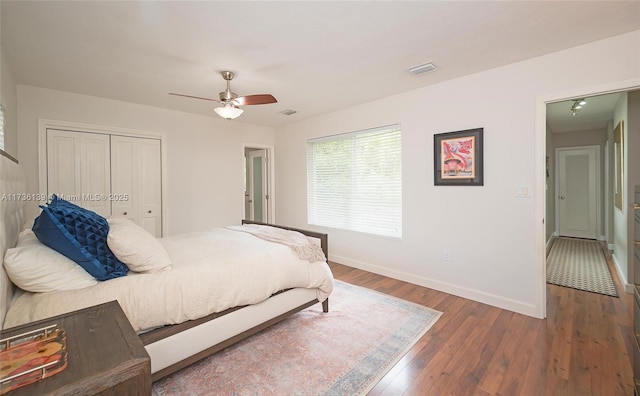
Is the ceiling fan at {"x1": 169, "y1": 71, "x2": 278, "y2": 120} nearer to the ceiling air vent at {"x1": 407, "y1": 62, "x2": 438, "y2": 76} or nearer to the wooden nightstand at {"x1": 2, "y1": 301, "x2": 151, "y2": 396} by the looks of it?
the ceiling air vent at {"x1": 407, "y1": 62, "x2": 438, "y2": 76}

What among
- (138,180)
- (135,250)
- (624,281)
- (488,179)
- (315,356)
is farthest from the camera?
(138,180)

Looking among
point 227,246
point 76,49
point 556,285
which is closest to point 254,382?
point 227,246

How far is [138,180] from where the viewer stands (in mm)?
4070

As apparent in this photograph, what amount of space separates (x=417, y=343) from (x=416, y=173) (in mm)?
2024

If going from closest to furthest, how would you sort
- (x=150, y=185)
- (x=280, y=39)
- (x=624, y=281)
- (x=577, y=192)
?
(x=280, y=39) → (x=624, y=281) → (x=150, y=185) → (x=577, y=192)

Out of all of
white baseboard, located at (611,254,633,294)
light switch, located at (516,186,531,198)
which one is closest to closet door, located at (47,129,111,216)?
light switch, located at (516,186,531,198)

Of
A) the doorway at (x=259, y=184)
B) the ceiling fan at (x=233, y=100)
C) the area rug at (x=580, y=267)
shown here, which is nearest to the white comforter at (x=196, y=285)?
the ceiling fan at (x=233, y=100)

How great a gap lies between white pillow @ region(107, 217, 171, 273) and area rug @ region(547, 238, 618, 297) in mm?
4423

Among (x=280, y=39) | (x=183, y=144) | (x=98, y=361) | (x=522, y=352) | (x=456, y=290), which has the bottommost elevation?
(x=522, y=352)

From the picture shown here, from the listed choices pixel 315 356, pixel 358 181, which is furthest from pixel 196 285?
pixel 358 181

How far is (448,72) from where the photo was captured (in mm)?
2990

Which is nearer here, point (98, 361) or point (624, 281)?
point (98, 361)

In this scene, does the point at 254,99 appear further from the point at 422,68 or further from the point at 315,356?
the point at 315,356

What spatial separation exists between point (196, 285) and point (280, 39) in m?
1.98
